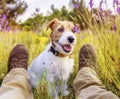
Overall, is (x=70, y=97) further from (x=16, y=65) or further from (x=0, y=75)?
(x=0, y=75)

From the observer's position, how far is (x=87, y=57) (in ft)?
10.5

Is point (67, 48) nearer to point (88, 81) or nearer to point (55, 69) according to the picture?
point (55, 69)

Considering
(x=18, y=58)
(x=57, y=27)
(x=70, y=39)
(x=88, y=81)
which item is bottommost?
(x=88, y=81)

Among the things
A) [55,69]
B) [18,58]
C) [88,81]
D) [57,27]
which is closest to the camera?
[88,81]

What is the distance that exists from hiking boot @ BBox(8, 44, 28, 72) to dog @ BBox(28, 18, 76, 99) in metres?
0.16

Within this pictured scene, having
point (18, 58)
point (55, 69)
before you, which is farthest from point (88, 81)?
point (18, 58)

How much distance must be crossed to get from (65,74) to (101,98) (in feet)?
3.06

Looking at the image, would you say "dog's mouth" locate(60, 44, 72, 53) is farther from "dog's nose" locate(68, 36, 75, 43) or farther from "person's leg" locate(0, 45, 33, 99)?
"person's leg" locate(0, 45, 33, 99)

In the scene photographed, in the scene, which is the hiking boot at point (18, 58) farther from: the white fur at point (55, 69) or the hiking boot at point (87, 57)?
the hiking boot at point (87, 57)

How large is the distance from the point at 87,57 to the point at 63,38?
1.48ft

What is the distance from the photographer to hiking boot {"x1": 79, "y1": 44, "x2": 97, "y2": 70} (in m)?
2.95

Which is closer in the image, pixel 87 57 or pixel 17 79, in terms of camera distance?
pixel 17 79

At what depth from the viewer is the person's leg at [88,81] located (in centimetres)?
209

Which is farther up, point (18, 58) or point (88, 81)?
point (18, 58)
